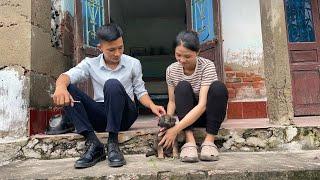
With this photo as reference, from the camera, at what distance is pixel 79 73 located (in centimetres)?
277

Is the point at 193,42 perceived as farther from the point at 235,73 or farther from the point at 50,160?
the point at 235,73

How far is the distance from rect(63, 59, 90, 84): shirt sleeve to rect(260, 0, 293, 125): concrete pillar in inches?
64.0

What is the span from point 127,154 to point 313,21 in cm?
356

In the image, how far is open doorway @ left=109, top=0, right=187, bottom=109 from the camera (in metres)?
9.14

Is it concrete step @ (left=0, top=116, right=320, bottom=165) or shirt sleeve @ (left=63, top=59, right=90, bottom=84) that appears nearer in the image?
shirt sleeve @ (left=63, top=59, right=90, bottom=84)

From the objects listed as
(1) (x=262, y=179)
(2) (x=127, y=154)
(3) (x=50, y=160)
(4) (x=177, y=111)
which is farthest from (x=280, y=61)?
(3) (x=50, y=160)

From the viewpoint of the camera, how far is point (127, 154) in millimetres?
2846

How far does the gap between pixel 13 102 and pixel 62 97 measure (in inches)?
34.7

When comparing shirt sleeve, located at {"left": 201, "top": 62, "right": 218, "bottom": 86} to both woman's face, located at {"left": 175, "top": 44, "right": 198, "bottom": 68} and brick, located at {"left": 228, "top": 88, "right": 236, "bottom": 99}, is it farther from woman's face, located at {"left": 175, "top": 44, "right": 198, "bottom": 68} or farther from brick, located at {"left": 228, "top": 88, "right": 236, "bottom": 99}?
brick, located at {"left": 228, "top": 88, "right": 236, "bottom": 99}

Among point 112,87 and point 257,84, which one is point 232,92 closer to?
point 257,84

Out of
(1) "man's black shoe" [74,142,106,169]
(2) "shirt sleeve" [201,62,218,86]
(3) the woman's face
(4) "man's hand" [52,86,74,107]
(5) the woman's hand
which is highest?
(3) the woman's face

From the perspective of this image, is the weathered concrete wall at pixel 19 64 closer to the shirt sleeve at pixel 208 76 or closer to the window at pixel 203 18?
the shirt sleeve at pixel 208 76

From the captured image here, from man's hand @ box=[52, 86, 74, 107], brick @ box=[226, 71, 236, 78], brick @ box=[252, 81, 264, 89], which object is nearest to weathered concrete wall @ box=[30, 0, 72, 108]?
man's hand @ box=[52, 86, 74, 107]

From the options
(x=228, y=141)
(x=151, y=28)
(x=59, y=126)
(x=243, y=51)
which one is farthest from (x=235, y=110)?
(x=151, y=28)
